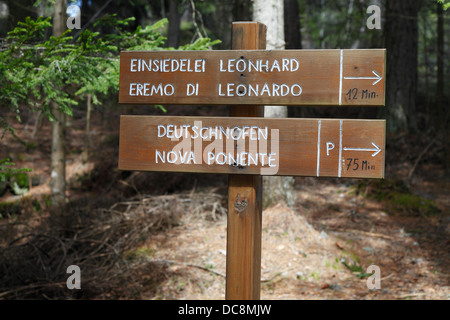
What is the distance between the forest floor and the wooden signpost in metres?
2.62

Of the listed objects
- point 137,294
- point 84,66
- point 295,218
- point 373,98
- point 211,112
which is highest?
point 211,112

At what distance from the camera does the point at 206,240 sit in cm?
683

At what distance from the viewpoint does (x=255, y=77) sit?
304cm

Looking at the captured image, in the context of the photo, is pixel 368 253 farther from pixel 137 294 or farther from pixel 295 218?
pixel 137 294

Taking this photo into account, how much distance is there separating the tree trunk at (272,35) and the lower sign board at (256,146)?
3.81 m

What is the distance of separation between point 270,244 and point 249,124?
144 inches

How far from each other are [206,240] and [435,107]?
32.0ft

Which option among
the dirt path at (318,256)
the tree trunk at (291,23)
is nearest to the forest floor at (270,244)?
the dirt path at (318,256)

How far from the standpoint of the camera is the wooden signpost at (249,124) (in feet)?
9.57

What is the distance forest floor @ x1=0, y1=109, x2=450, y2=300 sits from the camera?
5.52 m
